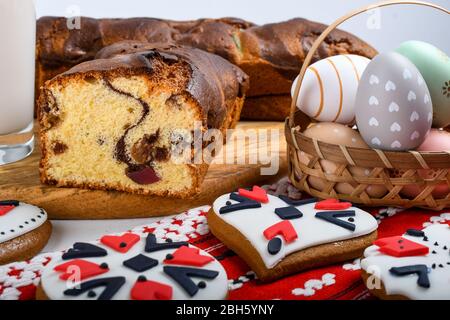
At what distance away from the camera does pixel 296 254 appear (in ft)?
5.56

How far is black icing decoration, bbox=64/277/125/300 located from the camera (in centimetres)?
139

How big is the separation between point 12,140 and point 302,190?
1.20 metres

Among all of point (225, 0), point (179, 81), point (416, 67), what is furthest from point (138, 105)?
point (225, 0)

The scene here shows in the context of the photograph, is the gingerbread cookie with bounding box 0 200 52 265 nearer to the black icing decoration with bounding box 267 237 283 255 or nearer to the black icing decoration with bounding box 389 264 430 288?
the black icing decoration with bounding box 267 237 283 255

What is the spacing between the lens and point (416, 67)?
6.98ft

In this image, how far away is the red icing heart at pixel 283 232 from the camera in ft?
5.60

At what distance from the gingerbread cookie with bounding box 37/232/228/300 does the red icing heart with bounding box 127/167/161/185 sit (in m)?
0.55

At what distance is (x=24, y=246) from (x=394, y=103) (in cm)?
123

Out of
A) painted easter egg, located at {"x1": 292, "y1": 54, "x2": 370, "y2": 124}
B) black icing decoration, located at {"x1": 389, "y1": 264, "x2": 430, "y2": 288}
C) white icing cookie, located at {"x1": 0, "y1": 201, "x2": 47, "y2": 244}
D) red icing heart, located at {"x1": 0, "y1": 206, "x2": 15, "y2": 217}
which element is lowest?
white icing cookie, located at {"x1": 0, "y1": 201, "x2": 47, "y2": 244}

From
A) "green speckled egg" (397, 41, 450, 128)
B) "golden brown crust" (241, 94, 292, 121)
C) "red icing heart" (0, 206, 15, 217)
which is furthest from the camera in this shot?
"golden brown crust" (241, 94, 292, 121)

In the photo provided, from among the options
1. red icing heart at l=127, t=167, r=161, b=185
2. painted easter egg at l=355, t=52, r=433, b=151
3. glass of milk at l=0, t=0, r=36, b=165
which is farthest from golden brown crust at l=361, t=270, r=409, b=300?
glass of milk at l=0, t=0, r=36, b=165

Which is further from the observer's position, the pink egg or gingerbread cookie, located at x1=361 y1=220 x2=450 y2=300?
the pink egg

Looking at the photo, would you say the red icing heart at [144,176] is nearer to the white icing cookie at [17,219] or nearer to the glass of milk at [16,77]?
Result: the white icing cookie at [17,219]

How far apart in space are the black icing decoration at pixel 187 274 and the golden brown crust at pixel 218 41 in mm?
1837
